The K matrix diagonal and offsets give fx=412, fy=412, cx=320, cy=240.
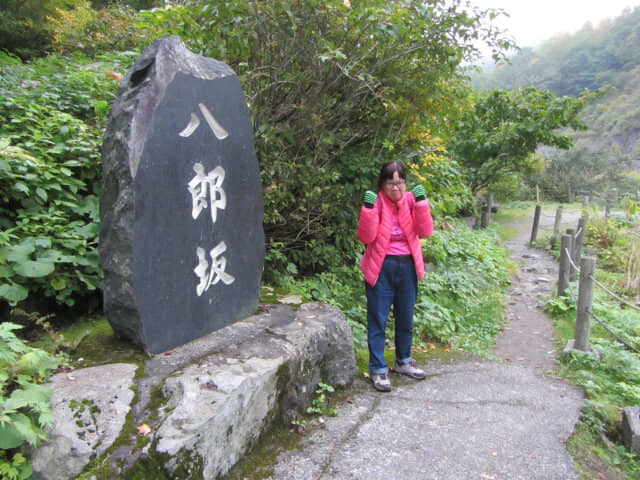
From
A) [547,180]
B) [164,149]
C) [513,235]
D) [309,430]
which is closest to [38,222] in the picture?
[164,149]

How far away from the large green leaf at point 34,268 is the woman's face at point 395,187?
2265mm

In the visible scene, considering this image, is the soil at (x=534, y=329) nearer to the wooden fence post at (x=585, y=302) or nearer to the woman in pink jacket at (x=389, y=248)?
the wooden fence post at (x=585, y=302)

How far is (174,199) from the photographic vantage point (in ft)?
7.93

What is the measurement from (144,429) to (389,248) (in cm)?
195

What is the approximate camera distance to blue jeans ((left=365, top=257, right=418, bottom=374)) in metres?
3.08

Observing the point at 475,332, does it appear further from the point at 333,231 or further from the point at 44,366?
the point at 44,366

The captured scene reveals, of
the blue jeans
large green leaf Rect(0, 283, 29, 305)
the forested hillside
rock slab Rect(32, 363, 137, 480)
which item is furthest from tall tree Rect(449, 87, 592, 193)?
the forested hillside

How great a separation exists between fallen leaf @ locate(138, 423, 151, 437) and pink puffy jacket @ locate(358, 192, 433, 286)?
1754 mm

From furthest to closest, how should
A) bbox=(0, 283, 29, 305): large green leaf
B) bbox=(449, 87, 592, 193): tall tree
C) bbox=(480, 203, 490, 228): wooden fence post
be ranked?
1. bbox=(480, 203, 490, 228): wooden fence post
2. bbox=(449, 87, 592, 193): tall tree
3. bbox=(0, 283, 29, 305): large green leaf

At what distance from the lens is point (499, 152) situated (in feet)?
39.7

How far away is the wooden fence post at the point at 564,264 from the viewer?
5730 mm

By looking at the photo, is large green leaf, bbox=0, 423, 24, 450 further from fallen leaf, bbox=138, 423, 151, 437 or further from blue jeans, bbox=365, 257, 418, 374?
blue jeans, bbox=365, 257, 418, 374

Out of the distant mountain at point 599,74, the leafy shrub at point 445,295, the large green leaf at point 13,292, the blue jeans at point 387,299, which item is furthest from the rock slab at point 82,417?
the distant mountain at point 599,74

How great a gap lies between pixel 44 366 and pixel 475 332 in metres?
4.49
